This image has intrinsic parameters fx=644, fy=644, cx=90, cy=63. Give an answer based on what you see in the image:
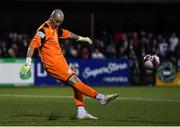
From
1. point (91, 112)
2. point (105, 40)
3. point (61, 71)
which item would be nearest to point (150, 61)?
point (61, 71)

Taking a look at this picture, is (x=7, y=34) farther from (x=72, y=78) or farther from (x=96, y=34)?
(x=72, y=78)

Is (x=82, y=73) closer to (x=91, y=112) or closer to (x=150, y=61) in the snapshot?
(x=91, y=112)

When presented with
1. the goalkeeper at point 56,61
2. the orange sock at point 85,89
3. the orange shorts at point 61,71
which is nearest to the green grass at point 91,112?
the goalkeeper at point 56,61

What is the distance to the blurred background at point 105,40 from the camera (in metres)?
30.0

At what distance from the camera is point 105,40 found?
3400cm

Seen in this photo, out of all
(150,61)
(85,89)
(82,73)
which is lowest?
(82,73)

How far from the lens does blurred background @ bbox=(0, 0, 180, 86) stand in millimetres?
30047

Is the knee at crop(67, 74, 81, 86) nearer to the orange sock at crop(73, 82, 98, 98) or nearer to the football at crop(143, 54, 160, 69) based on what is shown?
the orange sock at crop(73, 82, 98, 98)

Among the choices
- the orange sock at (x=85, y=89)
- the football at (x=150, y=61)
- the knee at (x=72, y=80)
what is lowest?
the orange sock at (x=85, y=89)

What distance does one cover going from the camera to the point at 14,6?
3744 cm

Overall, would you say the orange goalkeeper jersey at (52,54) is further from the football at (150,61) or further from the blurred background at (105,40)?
the blurred background at (105,40)

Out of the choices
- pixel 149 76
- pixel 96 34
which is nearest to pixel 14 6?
pixel 96 34

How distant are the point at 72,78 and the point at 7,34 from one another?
70.0 feet

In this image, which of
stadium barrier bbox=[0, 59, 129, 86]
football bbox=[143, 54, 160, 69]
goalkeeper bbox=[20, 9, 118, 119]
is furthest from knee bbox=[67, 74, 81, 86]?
stadium barrier bbox=[0, 59, 129, 86]
